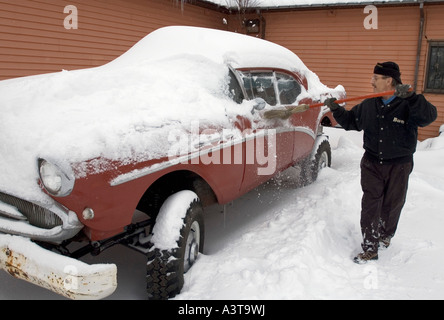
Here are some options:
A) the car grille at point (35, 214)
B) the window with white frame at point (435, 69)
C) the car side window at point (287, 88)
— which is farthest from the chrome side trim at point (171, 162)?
the window with white frame at point (435, 69)

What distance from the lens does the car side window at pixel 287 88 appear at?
4539mm

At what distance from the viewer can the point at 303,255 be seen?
3.33 m

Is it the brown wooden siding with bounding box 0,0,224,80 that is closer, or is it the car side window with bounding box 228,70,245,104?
the car side window with bounding box 228,70,245,104

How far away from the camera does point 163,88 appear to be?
3141mm

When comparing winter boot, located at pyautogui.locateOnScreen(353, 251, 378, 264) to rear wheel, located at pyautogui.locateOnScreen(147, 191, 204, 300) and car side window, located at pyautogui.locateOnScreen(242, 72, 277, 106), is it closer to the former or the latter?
rear wheel, located at pyautogui.locateOnScreen(147, 191, 204, 300)

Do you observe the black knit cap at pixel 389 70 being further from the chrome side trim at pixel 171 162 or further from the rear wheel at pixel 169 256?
the rear wheel at pixel 169 256

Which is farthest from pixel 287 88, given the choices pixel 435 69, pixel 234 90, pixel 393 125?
pixel 435 69

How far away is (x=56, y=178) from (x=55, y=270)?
523mm

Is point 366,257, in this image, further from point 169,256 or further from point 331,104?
point 169,256

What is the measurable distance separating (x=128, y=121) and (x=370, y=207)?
232 cm

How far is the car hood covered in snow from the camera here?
231 centimetres

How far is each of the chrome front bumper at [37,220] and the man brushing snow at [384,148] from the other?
8.17 ft

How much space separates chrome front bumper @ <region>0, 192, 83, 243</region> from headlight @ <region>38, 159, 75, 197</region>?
4.4 inches
